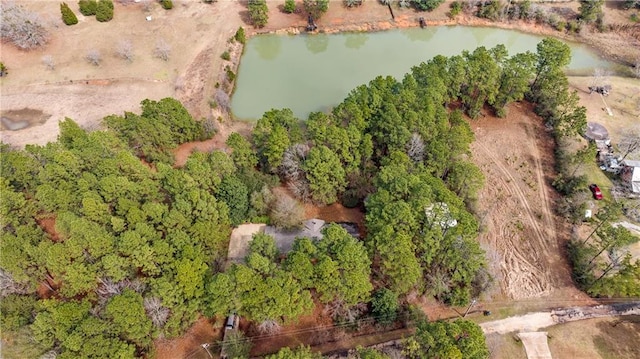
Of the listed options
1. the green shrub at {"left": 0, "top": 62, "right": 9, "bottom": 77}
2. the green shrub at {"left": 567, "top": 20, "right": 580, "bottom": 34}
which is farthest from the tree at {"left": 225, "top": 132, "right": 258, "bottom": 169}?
the green shrub at {"left": 567, "top": 20, "right": 580, "bottom": 34}

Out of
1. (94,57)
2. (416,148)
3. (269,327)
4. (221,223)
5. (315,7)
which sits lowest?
(269,327)

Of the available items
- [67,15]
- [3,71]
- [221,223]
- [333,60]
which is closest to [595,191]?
[221,223]

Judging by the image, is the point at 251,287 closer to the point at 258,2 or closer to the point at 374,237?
the point at 374,237

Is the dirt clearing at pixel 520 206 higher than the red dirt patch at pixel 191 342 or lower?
higher

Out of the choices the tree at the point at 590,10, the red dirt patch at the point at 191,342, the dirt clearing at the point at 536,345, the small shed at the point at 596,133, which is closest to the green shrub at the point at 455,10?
the tree at the point at 590,10

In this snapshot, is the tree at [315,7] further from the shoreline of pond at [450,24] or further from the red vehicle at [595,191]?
the red vehicle at [595,191]

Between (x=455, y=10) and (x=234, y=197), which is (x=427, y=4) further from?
(x=234, y=197)
